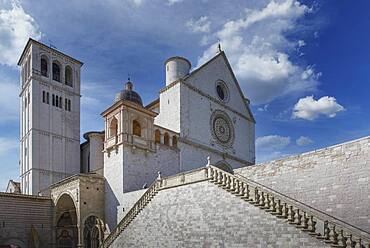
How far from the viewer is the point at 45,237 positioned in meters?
23.0

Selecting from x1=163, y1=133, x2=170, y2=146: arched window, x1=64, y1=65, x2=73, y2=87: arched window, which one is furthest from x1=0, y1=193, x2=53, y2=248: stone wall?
x1=64, y1=65, x2=73, y2=87: arched window

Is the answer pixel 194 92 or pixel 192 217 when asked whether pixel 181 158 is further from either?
pixel 192 217

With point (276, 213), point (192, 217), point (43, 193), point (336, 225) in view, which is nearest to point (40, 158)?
point (43, 193)

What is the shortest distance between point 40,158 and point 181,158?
48.9 feet

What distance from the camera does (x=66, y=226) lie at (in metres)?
24.6

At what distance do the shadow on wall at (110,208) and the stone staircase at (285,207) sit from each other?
14.7ft

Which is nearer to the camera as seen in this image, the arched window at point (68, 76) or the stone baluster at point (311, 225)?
the stone baluster at point (311, 225)

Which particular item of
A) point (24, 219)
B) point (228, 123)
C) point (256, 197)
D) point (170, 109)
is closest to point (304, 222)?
point (256, 197)

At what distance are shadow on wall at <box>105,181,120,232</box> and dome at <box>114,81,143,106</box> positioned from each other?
333 inches

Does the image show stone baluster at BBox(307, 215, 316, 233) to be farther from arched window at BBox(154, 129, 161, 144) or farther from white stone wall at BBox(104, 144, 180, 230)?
arched window at BBox(154, 129, 161, 144)

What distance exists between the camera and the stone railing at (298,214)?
9.62m

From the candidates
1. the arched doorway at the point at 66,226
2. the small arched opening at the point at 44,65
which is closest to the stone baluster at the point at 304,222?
the arched doorway at the point at 66,226

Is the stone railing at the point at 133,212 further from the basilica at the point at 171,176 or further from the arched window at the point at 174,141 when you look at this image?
the arched window at the point at 174,141

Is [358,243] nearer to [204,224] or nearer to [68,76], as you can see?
[204,224]
